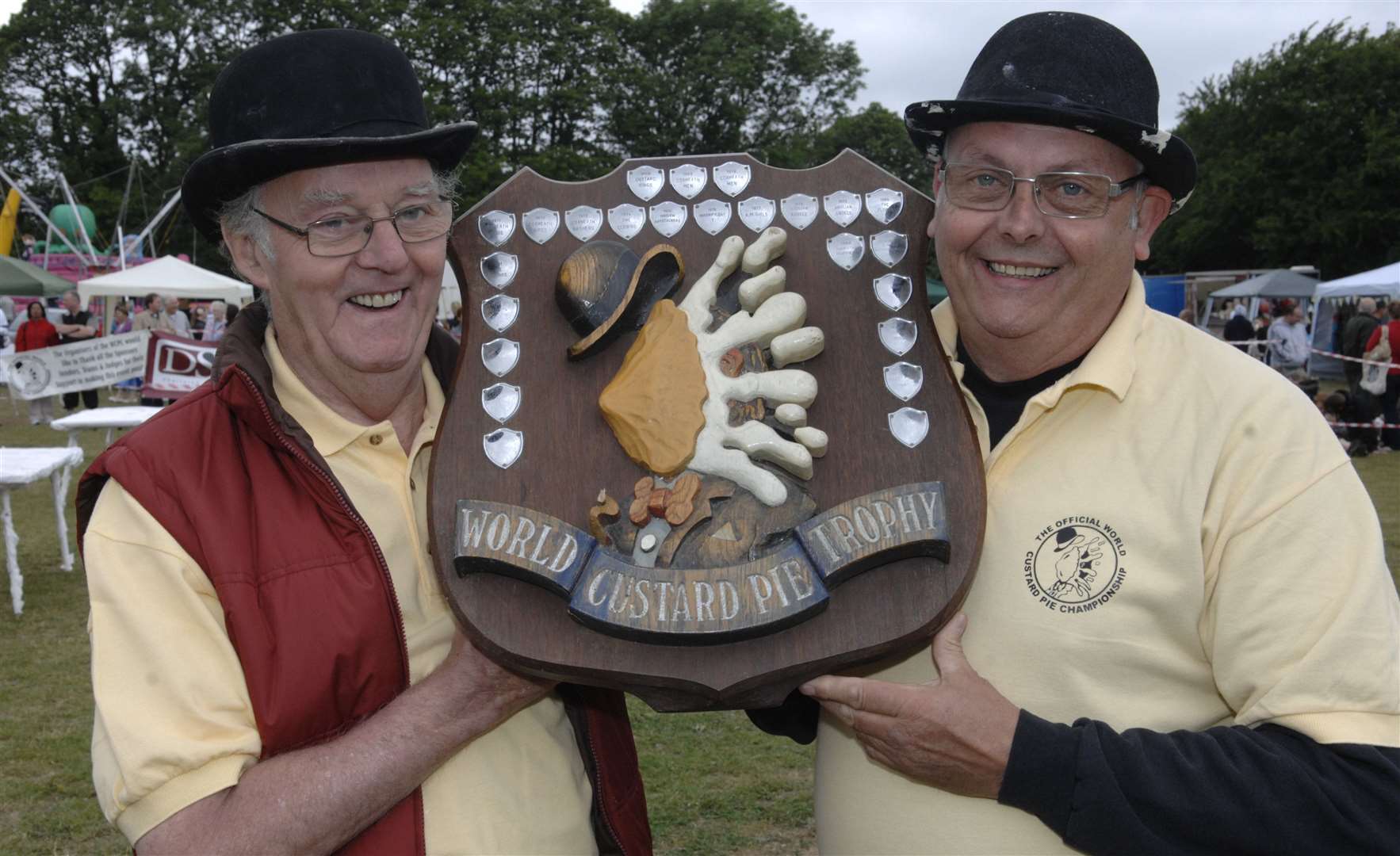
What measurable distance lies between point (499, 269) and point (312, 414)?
49 centimetres

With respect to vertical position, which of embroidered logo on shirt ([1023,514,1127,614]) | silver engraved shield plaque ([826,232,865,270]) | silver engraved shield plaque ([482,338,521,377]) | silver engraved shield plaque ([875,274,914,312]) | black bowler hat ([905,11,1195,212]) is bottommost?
embroidered logo on shirt ([1023,514,1127,614])

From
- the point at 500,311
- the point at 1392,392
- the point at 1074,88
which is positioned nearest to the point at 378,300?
the point at 500,311

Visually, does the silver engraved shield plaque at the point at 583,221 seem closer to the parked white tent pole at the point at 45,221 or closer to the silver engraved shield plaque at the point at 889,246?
the silver engraved shield plaque at the point at 889,246

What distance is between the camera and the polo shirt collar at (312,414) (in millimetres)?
2307

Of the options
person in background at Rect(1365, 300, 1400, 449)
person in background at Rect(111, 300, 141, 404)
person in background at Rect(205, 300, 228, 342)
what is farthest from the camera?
person in background at Rect(205, 300, 228, 342)

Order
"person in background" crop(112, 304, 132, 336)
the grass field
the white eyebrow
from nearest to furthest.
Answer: the white eyebrow
the grass field
"person in background" crop(112, 304, 132, 336)

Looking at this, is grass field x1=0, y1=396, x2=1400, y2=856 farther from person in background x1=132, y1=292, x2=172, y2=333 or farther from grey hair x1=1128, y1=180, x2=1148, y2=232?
person in background x1=132, y1=292, x2=172, y2=333

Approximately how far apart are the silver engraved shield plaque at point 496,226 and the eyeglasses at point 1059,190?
973mm

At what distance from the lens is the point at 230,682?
6.55 ft

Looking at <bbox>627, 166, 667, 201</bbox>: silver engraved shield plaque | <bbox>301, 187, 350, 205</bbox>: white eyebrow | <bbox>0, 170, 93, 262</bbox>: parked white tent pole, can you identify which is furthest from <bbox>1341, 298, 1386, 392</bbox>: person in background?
<bbox>0, 170, 93, 262</bbox>: parked white tent pole

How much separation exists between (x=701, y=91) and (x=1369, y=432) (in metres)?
31.4

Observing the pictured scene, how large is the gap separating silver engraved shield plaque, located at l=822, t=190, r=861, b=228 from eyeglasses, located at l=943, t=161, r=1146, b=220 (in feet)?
0.99

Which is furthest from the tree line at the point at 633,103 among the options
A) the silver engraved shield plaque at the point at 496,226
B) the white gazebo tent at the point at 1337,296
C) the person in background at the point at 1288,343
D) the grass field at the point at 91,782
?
the silver engraved shield plaque at the point at 496,226

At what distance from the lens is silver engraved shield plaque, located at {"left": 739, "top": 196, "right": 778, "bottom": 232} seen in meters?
2.39
